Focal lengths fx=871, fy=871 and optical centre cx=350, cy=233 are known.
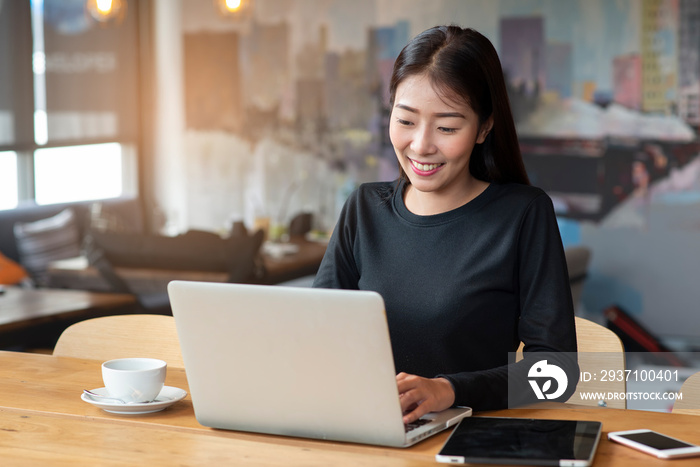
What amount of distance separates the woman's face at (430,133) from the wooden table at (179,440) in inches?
16.5

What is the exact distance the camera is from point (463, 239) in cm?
152

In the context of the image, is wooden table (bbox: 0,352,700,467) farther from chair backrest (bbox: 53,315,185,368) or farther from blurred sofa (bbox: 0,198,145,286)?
blurred sofa (bbox: 0,198,145,286)

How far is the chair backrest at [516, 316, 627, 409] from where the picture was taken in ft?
5.07

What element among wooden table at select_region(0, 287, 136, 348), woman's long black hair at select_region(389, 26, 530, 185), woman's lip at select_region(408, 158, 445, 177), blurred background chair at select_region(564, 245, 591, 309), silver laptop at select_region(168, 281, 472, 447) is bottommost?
blurred background chair at select_region(564, 245, 591, 309)

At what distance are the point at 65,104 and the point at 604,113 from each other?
135 inches

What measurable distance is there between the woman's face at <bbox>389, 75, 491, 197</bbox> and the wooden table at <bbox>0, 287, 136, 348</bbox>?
183 centimetres

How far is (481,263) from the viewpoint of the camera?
1.47 metres

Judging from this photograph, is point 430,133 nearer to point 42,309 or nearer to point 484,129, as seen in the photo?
point 484,129

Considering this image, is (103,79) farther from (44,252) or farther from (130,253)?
(130,253)

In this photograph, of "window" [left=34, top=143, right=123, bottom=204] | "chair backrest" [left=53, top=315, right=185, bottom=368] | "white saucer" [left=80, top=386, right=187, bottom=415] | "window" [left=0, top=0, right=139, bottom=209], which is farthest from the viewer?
"window" [left=34, top=143, right=123, bottom=204]

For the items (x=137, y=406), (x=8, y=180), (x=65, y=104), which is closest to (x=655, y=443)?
(x=137, y=406)

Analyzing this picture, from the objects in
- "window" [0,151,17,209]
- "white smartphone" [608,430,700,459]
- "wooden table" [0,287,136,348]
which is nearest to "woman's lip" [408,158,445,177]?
"white smartphone" [608,430,700,459]

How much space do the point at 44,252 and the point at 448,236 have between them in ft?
13.5

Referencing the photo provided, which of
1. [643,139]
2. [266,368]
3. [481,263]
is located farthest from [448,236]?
[643,139]
